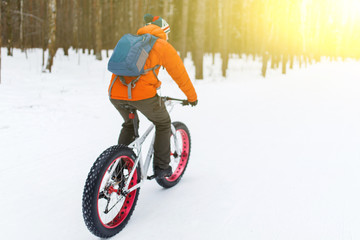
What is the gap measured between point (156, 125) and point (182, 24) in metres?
17.5

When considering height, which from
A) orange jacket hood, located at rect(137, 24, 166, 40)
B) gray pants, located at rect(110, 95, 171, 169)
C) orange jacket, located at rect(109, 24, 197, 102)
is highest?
orange jacket hood, located at rect(137, 24, 166, 40)

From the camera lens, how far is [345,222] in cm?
314

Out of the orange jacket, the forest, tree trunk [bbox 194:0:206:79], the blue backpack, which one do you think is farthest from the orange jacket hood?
tree trunk [bbox 194:0:206:79]

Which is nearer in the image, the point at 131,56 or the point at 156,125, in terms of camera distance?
the point at 131,56

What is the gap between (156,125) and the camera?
3311mm

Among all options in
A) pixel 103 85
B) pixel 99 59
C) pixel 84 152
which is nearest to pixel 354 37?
pixel 99 59

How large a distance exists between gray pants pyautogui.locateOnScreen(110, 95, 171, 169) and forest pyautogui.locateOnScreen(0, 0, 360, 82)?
12.6 metres

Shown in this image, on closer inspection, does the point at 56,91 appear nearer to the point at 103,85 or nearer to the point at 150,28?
the point at 103,85

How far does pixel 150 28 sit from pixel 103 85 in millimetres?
10342

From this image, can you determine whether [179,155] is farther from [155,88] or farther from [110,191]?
[110,191]

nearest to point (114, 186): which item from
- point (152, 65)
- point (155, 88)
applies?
point (155, 88)

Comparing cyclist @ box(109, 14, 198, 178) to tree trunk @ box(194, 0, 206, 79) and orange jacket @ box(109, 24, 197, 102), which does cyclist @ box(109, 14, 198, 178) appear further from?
tree trunk @ box(194, 0, 206, 79)

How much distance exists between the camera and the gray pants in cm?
307

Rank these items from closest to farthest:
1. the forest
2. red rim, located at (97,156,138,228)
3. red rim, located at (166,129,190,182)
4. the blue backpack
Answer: the blue backpack
red rim, located at (97,156,138,228)
red rim, located at (166,129,190,182)
the forest
